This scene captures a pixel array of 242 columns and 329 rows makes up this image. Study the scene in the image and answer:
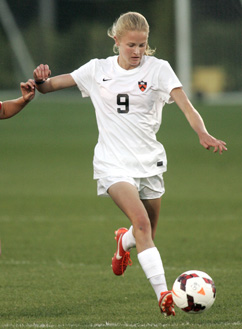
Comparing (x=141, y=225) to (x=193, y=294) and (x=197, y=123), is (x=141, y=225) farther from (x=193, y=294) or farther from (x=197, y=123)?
(x=197, y=123)

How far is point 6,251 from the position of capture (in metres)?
11.0

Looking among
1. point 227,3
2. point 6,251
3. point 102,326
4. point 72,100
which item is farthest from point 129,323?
point 72,100

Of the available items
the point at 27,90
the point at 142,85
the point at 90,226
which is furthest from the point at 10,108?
the point at 90,226

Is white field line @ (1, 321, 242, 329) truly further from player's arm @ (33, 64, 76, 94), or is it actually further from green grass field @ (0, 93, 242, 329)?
player's arm @ (33, 64, 76, 94)

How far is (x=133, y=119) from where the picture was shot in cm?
699

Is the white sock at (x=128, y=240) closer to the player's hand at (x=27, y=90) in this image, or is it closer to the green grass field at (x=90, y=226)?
the green grass field at (x=90, y=226)

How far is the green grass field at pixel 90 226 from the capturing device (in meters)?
7.10

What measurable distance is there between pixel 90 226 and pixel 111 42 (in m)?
14.8

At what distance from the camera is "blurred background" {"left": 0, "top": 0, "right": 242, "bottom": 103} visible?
91.8 feet

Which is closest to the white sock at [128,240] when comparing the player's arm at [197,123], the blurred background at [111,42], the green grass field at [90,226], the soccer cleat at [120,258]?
the soccer cleat at [120,258]

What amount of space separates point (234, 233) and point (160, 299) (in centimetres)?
632

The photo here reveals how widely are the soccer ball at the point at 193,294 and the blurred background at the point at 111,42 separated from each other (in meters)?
21.8

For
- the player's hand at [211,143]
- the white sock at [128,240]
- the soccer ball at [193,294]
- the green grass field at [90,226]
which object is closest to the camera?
the soccer ball at [193,294]

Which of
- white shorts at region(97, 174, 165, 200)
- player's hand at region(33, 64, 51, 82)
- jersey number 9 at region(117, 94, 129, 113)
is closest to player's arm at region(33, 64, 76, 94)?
player's hand at region(33, 64, 51, 82)
